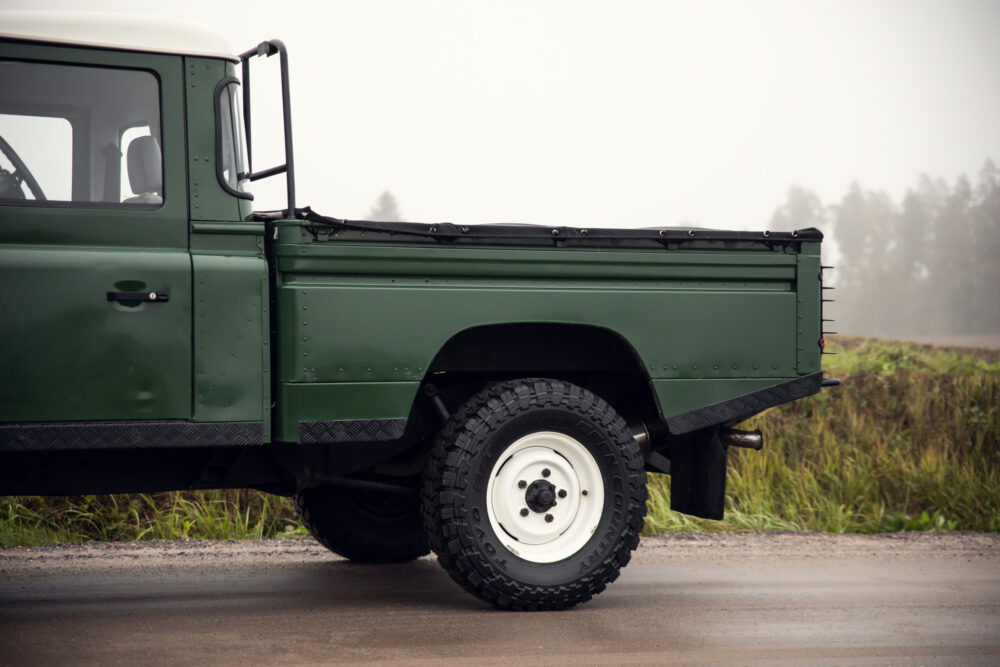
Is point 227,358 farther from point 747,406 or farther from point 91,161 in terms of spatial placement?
point 747,406

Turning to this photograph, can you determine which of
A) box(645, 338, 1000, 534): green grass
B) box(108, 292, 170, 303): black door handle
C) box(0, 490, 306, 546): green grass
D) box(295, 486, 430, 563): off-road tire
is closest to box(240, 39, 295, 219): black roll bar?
box(108, 292, 170, 303): black door handle

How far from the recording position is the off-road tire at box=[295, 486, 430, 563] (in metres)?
6.33

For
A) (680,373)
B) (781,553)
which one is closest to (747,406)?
(680,373)

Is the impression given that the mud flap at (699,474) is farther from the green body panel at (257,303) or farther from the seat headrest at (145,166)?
the seat headrest at (145,166)

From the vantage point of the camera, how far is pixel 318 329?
4816 mm

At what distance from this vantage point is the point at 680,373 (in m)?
5.29

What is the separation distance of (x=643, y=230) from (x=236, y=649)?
252 centimetres

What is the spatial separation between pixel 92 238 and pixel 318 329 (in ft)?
3.22

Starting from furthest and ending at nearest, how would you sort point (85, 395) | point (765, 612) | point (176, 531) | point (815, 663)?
point (176, 531), point (765, 612), point (85, 395), point (815, 663)

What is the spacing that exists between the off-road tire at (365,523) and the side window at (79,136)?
2.17 m

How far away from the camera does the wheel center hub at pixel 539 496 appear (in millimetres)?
5188

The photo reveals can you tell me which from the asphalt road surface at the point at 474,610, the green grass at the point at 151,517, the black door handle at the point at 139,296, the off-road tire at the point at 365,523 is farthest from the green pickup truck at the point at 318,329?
the green grass at the point at 151,517

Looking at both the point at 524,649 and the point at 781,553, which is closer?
the point at 524,649

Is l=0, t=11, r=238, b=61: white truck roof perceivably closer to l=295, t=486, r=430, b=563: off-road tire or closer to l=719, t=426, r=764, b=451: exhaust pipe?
l=295, t=486, r=430, b=563: off-road tire
